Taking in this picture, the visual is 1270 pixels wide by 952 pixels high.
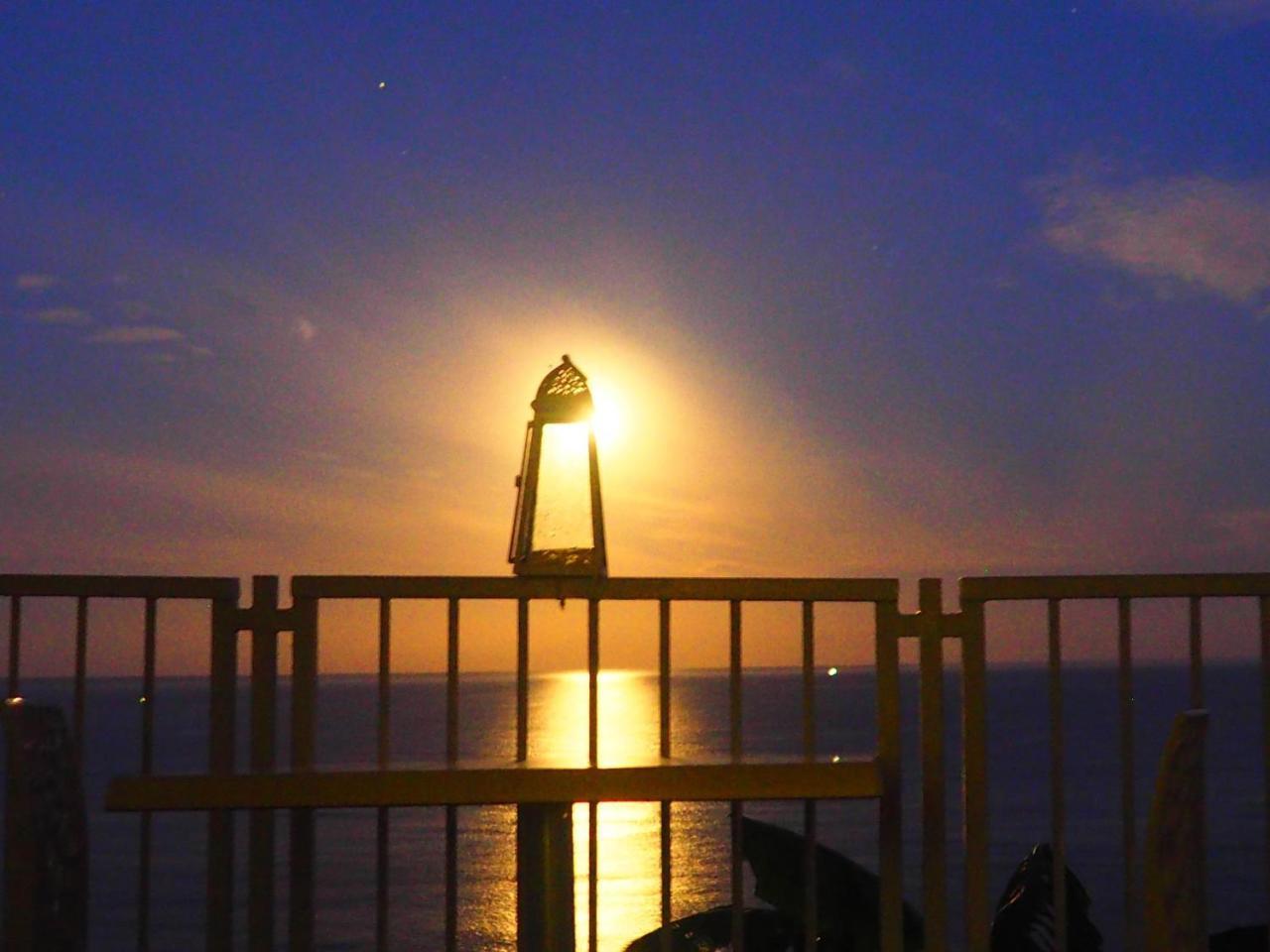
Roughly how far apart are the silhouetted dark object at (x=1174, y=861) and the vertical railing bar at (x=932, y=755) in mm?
1448

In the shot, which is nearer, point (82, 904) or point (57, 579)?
point (82, 904)

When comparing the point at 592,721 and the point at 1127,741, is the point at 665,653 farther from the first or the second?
the point at 1127,741

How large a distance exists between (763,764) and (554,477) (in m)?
1.02

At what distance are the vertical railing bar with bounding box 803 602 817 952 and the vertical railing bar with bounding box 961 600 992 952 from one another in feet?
1.18

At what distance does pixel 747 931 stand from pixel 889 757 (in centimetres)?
121

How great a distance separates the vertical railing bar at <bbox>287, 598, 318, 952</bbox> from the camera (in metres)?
3.27

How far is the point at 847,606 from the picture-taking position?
3.44 metres

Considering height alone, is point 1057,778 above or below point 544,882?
above

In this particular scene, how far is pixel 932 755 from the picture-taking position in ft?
11.1

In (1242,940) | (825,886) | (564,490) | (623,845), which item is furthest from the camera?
(623,845)

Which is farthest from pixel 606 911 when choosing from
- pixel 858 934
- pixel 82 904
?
pixel 82 904

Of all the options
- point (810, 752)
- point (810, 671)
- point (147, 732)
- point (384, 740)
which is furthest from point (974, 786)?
point (147, 732)

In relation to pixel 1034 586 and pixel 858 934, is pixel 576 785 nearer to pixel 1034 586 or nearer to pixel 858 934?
pixel 1034 586

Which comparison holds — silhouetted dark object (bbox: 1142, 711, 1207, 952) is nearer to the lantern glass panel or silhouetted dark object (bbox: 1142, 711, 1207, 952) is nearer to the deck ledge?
the deck ledge
